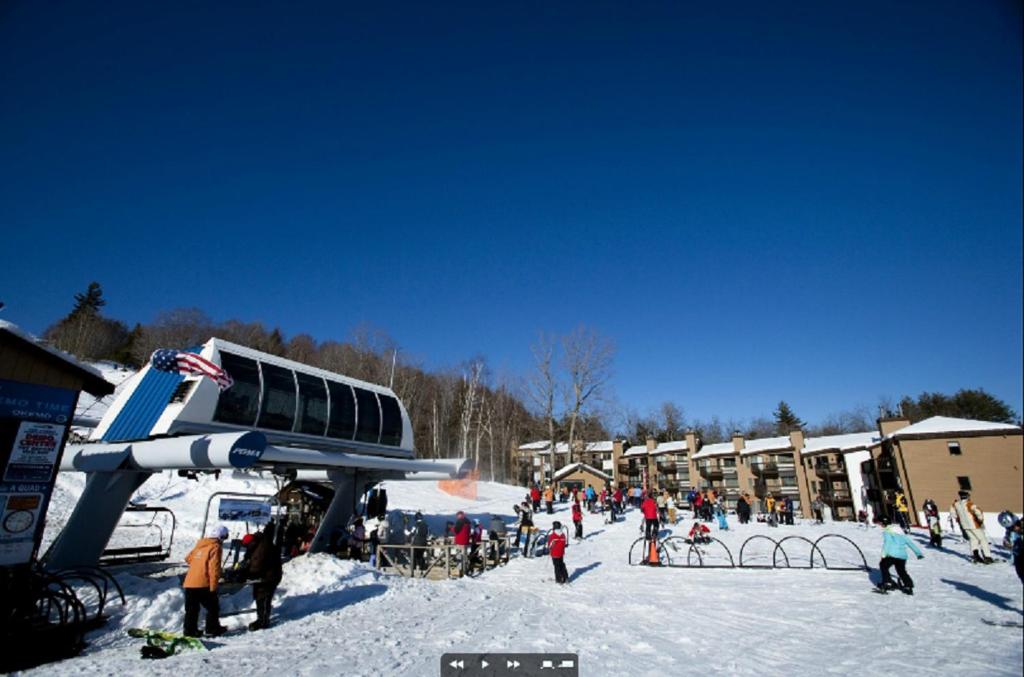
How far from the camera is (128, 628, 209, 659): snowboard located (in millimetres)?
6020

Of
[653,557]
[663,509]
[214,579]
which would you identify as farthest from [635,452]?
[214,579]

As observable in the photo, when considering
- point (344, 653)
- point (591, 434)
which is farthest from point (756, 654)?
point (591, 434)

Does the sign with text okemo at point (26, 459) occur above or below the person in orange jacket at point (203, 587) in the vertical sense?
above

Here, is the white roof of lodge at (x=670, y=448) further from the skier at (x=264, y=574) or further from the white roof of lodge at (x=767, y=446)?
the skier at (x=264, y=574)

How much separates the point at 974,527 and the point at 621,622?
33.6 feet

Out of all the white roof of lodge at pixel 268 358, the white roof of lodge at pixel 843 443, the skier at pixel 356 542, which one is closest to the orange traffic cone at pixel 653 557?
the skier at pixel 356 542

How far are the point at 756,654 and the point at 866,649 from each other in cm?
157

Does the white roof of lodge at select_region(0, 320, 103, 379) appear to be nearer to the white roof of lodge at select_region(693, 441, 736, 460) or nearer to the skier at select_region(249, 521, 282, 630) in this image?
the skier at select_region(249, 521, 282, 630)

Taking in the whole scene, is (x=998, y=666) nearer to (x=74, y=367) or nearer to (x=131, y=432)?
(x=74, y=367)

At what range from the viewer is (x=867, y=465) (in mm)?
33938

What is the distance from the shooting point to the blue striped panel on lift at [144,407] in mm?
9523

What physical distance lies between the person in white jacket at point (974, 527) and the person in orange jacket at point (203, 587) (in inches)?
637

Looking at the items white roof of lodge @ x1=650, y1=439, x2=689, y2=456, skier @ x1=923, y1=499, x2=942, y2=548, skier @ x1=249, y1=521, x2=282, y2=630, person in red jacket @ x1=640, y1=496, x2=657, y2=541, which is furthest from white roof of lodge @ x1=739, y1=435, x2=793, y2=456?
skier @ x1=249, y1=521, x2=282, y2=630

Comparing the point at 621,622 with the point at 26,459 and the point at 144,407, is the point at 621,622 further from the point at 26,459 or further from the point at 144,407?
the point at 144,407
